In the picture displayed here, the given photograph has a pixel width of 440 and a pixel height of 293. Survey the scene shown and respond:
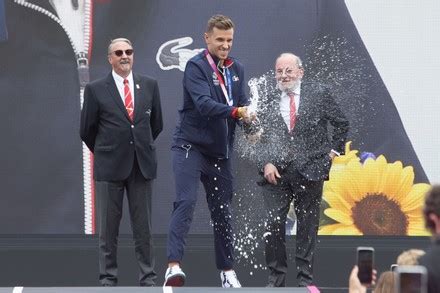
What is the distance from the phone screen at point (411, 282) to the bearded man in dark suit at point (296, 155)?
4.88 meters

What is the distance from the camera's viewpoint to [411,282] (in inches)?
219

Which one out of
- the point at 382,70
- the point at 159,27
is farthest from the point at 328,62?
the point at 159,27

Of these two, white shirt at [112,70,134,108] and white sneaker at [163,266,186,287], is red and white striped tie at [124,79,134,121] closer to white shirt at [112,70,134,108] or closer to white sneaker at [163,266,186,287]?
white shirt at [112,70,134,108]

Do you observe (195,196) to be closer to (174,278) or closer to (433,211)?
(174,278)

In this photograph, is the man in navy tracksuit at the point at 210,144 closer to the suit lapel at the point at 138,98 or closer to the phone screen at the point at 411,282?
the suit lapel at the point at 138,98

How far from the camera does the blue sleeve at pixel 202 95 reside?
9.84 metres

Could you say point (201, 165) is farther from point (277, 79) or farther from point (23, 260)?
point (23, 260)

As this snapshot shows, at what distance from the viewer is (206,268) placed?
11.7 meters

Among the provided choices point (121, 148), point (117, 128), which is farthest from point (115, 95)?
point (121, 148)

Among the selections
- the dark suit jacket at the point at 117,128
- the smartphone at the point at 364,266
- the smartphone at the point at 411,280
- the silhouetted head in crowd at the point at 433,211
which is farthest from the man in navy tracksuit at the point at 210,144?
the smartphone at the point at 411,280

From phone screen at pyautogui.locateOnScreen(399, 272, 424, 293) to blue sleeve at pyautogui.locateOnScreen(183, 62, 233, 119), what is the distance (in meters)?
4.37

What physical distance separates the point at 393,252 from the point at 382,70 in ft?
4.56

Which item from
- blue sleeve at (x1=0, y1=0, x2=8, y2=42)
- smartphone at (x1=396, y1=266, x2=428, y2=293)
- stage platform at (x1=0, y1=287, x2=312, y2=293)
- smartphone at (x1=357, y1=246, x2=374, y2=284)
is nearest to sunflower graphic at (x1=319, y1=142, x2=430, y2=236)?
stage platform at (x1=0, y1=287, x2=312, y2=293)

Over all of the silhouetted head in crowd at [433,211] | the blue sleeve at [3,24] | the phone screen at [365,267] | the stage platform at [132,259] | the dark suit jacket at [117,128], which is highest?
the blue sleeve at [3,24]
